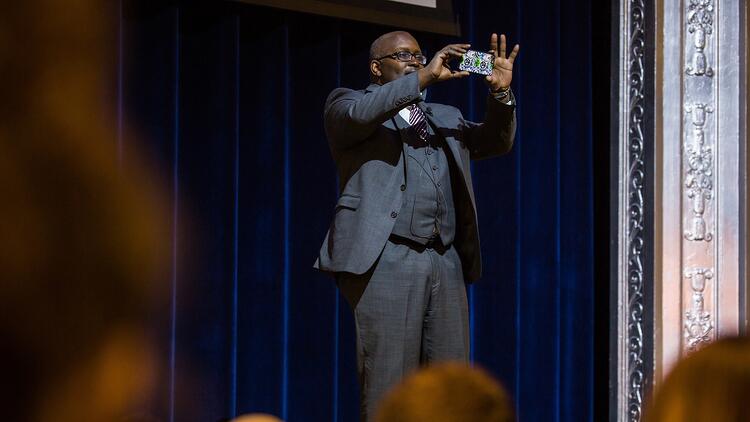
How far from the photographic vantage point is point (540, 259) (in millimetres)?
3490

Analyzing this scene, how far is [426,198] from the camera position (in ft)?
6.46

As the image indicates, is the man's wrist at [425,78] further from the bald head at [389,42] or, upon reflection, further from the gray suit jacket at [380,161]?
the bald head at [389,42]

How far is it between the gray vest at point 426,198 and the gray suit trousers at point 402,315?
0.04 meters

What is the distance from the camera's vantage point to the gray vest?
1954 millimetres

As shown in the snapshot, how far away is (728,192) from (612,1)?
88 cm

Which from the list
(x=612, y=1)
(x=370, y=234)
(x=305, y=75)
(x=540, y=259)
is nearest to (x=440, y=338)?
(x=370, y=234)

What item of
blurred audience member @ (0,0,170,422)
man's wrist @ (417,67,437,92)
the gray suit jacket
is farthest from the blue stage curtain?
blurred audience member @ (0,0,170,422)

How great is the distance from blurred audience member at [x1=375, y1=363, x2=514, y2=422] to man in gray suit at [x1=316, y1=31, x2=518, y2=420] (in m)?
1.25

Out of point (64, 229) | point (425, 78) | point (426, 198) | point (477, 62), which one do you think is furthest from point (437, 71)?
point (64, 229)

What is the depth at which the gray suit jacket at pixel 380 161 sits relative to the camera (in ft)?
6.18

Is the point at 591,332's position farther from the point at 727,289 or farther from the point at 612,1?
the point at 612,1

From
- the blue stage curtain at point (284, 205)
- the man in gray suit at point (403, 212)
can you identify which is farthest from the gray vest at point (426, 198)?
the blue stage curtain at point (284, 205)

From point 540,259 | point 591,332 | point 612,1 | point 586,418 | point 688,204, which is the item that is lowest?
point 586,418

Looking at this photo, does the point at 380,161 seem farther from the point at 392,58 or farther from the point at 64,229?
the point at 64,229
